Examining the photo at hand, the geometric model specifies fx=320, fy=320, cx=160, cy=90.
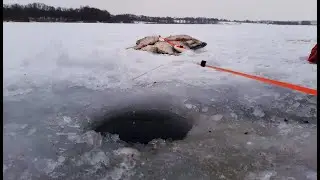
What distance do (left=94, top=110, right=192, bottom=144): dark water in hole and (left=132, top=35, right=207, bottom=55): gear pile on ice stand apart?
6.81 m

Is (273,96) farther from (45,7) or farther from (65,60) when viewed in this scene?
(45,7)

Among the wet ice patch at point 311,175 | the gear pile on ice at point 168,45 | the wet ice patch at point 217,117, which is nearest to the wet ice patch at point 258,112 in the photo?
the wet ice patch at point 217,117

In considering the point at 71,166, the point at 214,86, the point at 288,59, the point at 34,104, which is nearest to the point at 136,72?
the point at 214,86

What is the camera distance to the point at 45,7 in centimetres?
8850

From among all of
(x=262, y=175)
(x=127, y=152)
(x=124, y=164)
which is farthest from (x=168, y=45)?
(x=262, y=175)

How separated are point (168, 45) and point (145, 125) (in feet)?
25.9

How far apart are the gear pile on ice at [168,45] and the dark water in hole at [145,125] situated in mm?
6806

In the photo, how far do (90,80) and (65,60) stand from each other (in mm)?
2878

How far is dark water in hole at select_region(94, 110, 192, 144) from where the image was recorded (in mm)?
4039

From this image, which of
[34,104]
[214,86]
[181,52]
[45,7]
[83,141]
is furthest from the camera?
[45,7]

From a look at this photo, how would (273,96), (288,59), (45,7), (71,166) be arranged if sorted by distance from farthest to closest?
(45,7), (288,59), (273,96), (71,166)

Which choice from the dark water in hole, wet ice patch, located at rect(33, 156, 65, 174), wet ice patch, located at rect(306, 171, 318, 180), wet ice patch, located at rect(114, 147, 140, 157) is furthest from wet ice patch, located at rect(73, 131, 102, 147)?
wet ice patch, located at rect(306, 171, 318, 180)

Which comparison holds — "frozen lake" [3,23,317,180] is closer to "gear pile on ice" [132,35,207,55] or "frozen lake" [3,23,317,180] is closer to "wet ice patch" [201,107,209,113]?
"wet ice patch" [201,107,209,113]

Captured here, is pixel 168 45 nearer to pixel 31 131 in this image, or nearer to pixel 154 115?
pixel 154 115
